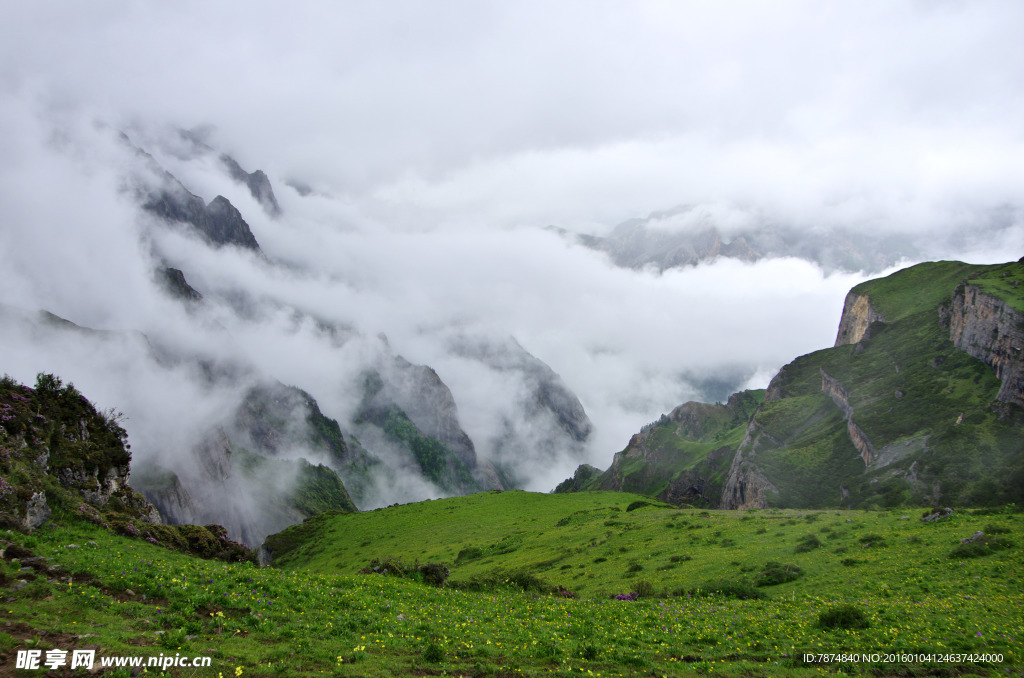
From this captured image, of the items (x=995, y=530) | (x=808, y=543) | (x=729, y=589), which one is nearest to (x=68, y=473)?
(x=729, y=589)

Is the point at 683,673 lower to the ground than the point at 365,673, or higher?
lower

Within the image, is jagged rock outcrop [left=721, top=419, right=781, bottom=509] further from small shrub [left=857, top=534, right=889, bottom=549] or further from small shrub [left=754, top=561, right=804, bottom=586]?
small shrub [left=754, top=561, right=804, bottom=586]

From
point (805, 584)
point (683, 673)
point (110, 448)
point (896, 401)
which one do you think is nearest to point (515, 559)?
point (805, 584)

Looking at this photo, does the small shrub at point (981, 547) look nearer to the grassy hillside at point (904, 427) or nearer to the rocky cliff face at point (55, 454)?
the rocky cliff face at point (55, 454)

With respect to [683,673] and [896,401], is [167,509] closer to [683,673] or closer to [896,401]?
[683,673]

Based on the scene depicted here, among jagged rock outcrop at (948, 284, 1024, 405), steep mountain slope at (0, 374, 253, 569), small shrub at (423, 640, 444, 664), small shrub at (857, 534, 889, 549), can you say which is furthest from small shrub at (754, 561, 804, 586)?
jagged rock outcrop at (948, 284, 1024, 405)

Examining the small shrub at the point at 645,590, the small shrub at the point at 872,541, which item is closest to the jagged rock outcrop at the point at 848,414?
the small shrub at the point at 872,541

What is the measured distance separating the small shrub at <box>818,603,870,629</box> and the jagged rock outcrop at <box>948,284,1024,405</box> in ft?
407

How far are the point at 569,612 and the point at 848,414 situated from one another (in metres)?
160

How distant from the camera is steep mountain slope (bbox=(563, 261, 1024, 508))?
102 metres

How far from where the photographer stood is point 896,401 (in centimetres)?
14175

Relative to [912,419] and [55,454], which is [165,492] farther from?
[912,419]

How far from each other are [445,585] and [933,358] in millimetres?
167902

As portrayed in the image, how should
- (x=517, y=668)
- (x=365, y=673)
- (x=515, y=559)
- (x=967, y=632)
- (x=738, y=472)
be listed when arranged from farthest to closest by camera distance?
(x=738, y=472)
(x=515, y=559)
(x=967, y=632)
(x=517, y=668)
(x=365, y=673)
